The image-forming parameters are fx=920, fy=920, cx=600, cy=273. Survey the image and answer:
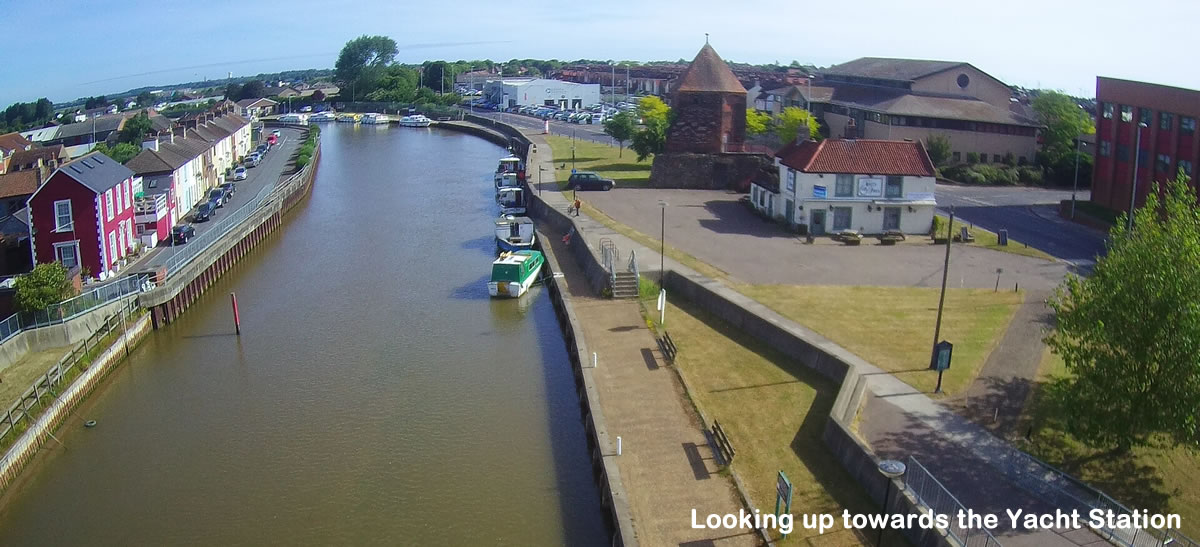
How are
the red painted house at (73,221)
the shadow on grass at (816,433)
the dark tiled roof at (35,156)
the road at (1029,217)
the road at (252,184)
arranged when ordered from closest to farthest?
the shadow on grass at (816,433) < the red painted house at (73,221) < the road at (252,184) < the road at (1029,217) < the dark tiled roof at (35,156)

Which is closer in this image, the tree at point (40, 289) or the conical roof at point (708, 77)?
the tree at point (40, 289)

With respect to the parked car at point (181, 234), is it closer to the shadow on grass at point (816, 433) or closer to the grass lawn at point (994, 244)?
the shadow on grass at point (816, 433)

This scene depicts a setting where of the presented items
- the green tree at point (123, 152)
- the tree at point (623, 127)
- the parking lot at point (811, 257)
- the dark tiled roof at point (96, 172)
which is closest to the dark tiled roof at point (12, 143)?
the green tree at point (123, 152)

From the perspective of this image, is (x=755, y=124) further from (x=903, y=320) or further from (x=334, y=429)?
(x=334, y=429)

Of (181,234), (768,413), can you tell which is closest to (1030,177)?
(768,413)

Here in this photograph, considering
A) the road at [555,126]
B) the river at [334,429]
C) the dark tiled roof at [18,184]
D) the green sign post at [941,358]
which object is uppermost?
the road at [555,126]

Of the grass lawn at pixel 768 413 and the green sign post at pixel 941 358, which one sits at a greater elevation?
the green sign post at pixel 941 358
